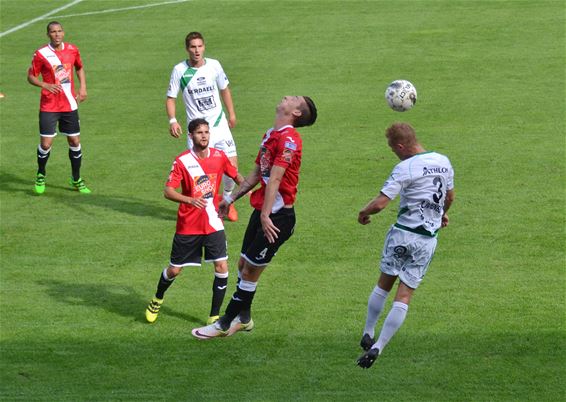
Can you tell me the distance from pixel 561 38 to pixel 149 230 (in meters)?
14.1

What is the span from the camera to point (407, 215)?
10.7 metres

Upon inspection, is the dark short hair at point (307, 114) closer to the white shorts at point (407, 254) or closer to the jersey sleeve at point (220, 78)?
the white shorts at point (407, 254)

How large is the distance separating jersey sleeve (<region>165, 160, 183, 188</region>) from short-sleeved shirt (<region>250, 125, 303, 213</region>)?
42.4 inches

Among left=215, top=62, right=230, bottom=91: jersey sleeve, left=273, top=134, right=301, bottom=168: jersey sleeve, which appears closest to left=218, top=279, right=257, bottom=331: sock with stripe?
left=273, top=134, right=301, bottom=168: jersey sleeve

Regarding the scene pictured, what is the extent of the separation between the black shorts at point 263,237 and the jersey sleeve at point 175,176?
1.09m

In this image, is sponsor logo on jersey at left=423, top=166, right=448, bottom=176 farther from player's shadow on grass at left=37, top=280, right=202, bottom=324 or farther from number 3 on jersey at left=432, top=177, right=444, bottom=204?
player's shadow on grass at left=37, top=280, right=202, bottom=324

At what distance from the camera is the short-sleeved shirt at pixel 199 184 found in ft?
40.9

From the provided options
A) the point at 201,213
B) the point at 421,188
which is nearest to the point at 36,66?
the point at 201,213

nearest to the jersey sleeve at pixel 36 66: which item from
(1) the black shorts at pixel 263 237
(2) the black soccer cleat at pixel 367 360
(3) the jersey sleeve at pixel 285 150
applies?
(1) the black shorts at pixel 263 237

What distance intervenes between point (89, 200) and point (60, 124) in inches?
56.3

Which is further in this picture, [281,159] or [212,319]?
[212,319]

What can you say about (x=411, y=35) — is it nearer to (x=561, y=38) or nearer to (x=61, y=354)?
(x=561, y=38)

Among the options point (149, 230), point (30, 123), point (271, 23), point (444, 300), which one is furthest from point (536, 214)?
point (271, 23)

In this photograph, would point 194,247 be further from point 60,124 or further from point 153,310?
point 60,124
